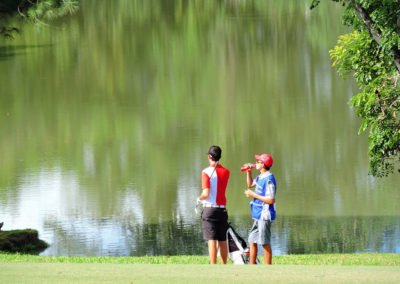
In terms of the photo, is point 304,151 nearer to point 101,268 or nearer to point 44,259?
point 44,259

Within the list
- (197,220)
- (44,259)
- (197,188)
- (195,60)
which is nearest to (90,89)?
(195,60)

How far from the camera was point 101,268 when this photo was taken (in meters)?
7.84

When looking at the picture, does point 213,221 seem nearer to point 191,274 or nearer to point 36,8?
point 191,274

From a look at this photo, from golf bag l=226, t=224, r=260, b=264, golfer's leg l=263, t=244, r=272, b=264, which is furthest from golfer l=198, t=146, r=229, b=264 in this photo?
golfer's leg l=263, t=244, r=272, b=264

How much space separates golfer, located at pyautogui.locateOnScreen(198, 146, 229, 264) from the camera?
29.7 feet

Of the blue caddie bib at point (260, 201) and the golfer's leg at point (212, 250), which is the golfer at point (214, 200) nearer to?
the golfer's leg at point (212, 250)

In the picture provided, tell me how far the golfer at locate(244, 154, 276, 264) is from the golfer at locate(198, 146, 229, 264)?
33 cm

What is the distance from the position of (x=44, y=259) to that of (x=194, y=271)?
15.2ft

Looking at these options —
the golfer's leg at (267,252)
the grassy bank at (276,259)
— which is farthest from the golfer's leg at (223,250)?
the grassy bank at (276,259)

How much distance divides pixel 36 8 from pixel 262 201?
7.74 meters

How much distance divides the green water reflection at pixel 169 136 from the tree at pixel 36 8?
1.30 ft

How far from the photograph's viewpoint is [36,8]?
14.9 metres

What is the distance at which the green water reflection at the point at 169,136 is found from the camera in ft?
60.9

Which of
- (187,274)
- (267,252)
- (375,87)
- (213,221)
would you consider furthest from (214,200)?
(375,87)
